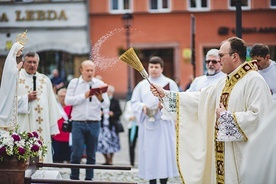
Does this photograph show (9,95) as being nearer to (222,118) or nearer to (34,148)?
(34,148)

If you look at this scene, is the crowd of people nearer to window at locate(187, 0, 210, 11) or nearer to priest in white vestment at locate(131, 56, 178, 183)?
priest in white vestment at locate(131, 56, 178, 183)

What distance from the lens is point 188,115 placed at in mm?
6586

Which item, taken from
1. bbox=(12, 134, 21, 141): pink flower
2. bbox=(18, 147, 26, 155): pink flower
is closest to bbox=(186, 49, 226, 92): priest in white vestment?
bbox=(12, 134, 21, 141): pink flower

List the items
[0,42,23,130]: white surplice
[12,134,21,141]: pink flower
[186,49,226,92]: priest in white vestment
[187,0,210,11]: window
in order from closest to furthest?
[12,134,21,141]: pink flower → [0,42,23,130]: white surplice → [186,49,226,92]: priest in white vestment → [187,0,210,11]: window

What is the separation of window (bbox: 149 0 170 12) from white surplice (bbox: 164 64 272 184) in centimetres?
2452

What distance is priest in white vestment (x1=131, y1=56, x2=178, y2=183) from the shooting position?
9.26m

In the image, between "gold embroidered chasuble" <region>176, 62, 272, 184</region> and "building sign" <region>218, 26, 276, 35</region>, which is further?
"building sign" <region>218, 26, 276, 35</region>

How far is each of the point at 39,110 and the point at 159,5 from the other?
74.6ft

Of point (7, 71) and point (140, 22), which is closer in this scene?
point (7, 71)

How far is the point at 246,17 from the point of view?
30359 millimetres

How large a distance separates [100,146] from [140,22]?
18.8m

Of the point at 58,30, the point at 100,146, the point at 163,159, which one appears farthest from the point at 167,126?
the point at 58,30

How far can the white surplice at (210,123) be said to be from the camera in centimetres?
579

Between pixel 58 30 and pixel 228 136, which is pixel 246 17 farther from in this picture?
pixel 228 136
